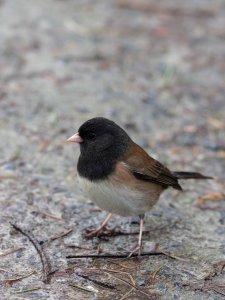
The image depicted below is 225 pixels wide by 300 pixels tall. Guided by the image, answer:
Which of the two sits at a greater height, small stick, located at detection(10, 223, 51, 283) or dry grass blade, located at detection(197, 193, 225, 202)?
dry grass blade, located at detection(197, 193, 225, 202)

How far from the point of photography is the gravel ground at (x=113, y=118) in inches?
145

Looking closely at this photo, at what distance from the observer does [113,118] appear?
235 inches

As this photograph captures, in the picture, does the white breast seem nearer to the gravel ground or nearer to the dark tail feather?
the gravel ground

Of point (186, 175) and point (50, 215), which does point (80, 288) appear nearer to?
point (50, 215)

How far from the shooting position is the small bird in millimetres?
3854

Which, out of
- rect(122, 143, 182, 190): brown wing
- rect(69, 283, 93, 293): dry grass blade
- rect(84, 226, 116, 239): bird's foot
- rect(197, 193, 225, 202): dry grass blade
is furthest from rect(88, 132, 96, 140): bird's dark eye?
rect(197, 193, 225, 202): dry grass blade

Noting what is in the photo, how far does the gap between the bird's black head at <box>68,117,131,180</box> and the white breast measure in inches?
5.0

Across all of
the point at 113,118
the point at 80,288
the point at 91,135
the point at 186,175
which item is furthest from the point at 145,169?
the point at 113,118

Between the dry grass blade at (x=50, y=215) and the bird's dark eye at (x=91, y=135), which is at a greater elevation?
the bird's dark eye at (x=91, y=135)

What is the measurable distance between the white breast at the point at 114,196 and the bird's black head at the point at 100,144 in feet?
0.42

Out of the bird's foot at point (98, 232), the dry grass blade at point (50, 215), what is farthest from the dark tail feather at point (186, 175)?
the dry grass blade at point (50, 215)

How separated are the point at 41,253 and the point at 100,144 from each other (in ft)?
2.75

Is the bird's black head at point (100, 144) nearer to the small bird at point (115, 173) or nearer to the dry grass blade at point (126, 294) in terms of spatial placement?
the small bird at point (115, 173)

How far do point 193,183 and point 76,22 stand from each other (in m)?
3.71
